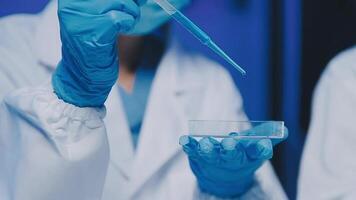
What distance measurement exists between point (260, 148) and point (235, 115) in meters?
0.36

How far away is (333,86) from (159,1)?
1.92 feet

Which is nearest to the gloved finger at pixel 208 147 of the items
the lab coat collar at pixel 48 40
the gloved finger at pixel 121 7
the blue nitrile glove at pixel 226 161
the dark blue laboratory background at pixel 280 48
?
the blue nitrile glove at pixel 226 161

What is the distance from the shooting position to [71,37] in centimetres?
107

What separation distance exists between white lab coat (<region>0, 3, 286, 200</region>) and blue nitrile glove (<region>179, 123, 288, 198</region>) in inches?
1.6

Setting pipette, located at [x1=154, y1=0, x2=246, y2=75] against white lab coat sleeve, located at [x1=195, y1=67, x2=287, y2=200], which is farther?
white lab coat sleeve, located at [x1=195, y1=67, x2=287, y2=200]

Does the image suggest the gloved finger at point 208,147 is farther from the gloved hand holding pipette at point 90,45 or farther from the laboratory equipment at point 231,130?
the gloved hand holding pipette at point 90,45

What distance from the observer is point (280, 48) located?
1.74 metres

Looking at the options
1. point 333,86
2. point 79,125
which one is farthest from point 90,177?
point 333,86

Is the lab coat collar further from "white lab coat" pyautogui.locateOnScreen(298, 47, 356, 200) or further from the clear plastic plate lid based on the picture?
"white lab coat" pyautogui.locateOnScreen(298, 47, 356, 200)

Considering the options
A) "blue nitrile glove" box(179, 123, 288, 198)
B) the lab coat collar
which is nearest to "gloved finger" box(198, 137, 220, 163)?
"blue nitrile glove" box(179, 123, 288, 198)

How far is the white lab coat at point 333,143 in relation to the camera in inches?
53.0

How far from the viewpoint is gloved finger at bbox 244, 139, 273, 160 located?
1.10 metres

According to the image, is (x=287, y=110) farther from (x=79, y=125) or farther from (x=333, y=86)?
(x=79, y=125)

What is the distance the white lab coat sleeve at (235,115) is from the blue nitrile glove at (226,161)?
0.07 feet
